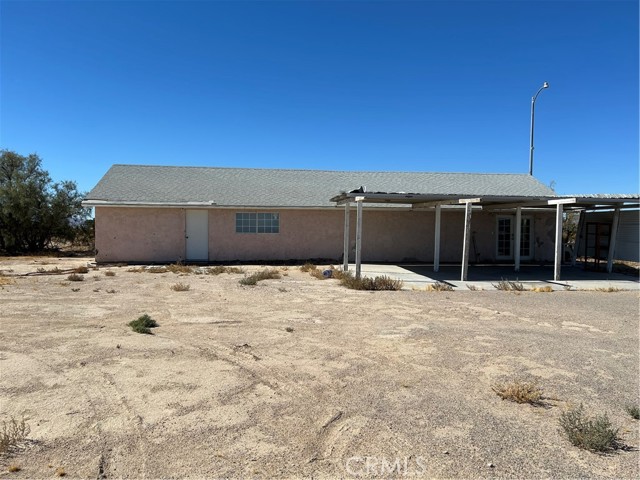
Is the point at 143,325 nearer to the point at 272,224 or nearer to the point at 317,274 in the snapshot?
the point at 317,274

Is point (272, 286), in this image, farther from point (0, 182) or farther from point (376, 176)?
point (0, 182)

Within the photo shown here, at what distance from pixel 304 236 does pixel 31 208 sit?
47.5 ft

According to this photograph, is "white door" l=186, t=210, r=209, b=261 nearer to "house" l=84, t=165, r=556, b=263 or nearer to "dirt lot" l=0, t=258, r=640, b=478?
"house" l=84, t=165, r=556, b=263

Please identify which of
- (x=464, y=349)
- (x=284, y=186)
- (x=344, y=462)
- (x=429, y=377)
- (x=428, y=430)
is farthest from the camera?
(x=284, y=186)

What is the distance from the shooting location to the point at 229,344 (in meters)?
6.89

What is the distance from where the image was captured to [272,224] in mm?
20562

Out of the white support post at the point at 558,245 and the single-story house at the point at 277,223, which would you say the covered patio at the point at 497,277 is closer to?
the white support post at the point at 558,245

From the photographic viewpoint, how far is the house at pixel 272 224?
19.5m

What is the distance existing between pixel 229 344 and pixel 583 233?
19.1m

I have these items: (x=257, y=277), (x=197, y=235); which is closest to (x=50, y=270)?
(x=197, y=235)

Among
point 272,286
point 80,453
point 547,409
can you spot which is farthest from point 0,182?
point 547,409

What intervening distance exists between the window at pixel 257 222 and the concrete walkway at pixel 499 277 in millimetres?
4465

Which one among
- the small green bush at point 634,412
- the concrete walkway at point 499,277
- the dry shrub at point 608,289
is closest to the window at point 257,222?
the concrete walkway at point 499,277

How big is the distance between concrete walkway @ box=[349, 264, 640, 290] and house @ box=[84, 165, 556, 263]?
69.3 inches
